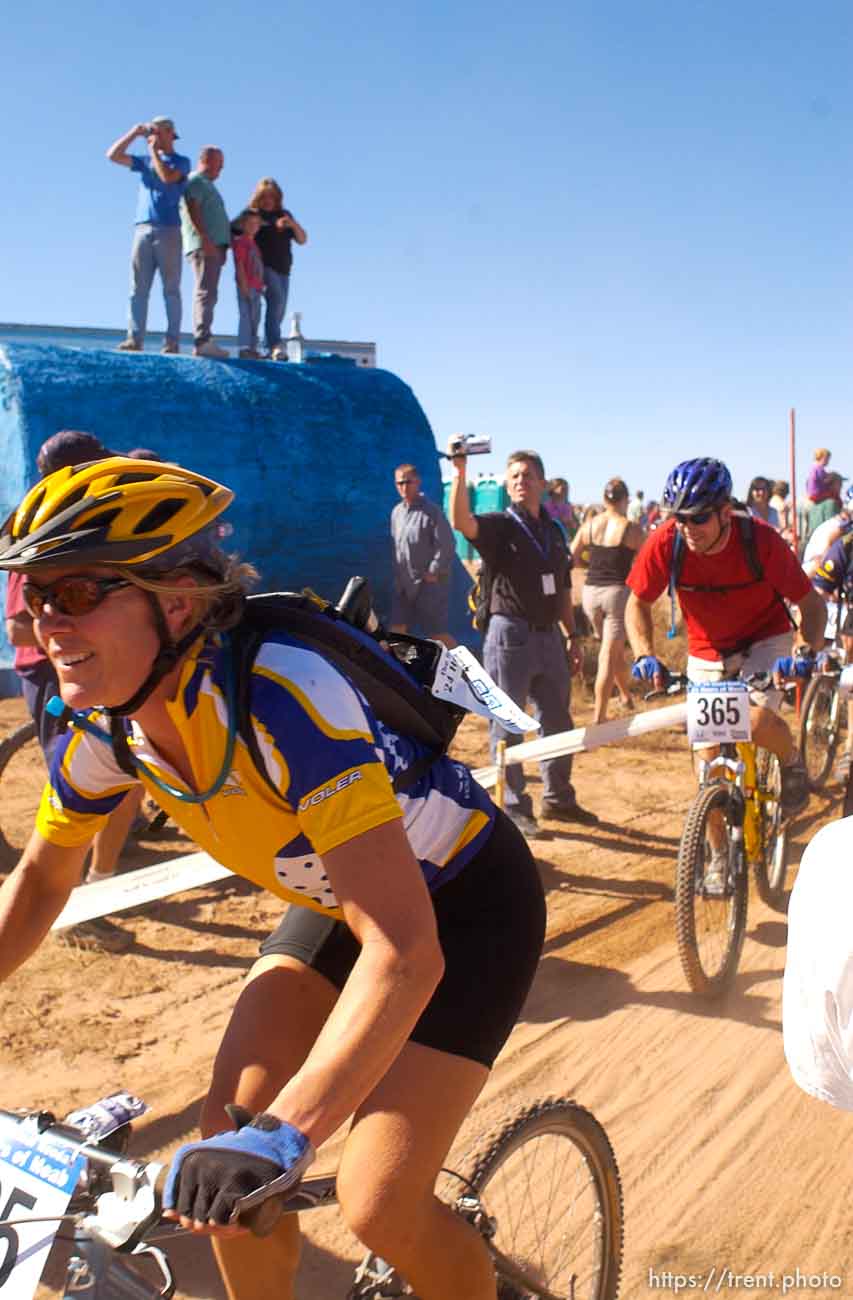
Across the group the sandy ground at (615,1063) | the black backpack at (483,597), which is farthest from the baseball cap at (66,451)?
the black backpack at (483,597)

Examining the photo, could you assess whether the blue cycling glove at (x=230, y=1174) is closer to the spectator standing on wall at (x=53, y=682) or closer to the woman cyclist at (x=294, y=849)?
the woman cyclist at (x=294, y=849)

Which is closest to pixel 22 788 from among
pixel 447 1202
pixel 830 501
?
pixel 447 1202

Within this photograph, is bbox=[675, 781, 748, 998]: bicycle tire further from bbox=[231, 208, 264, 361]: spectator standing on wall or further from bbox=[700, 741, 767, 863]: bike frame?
bbox=[231, 208, 264, 361]: spectator standing on wall

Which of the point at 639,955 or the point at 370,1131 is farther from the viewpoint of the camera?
the point at 639,955

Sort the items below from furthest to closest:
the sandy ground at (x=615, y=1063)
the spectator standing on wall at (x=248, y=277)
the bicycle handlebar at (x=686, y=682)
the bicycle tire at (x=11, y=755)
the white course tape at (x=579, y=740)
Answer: the spectator standing on wall at (x=248, y=277) → the white course tape at (x=579, y=740) → the bicycle tire at (x=11, y=755) → the bicycle handlebar at (x=686, y=682) → the sandy ground at (x=615, y=1063)

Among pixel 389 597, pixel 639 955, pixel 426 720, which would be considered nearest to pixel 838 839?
pixel 426 720

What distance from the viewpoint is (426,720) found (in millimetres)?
2256

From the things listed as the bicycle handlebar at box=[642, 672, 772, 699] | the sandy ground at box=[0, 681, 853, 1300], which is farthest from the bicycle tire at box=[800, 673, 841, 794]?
the bicycle handlebar at box=[642, 672, 772, 699]

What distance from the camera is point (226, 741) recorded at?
77.5 inches

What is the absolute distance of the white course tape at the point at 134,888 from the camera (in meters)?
4.62

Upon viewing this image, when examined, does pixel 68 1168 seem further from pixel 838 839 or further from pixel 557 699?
pixel 557 699

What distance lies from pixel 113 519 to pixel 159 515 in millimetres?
93

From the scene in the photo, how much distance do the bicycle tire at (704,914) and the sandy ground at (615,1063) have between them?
141mm

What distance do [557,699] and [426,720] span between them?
512cm
